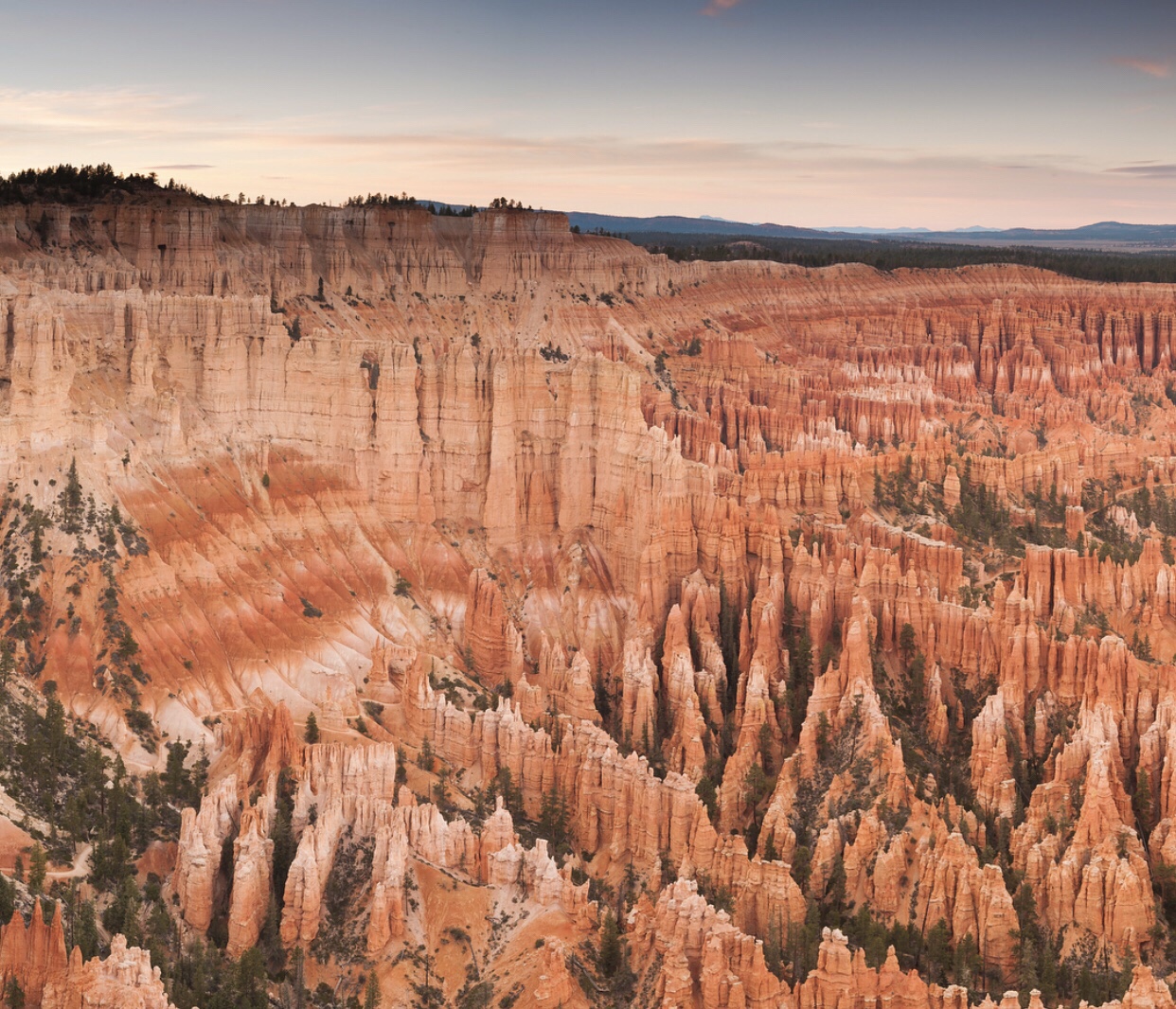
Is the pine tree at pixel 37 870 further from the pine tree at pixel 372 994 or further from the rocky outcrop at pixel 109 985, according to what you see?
the pine tree at pixel 372 994

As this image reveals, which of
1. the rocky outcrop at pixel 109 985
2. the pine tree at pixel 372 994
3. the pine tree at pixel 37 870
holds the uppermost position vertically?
the pine tree at pixel 37 870

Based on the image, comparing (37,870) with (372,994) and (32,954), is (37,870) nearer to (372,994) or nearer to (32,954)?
(32,954)

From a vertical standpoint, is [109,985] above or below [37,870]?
below

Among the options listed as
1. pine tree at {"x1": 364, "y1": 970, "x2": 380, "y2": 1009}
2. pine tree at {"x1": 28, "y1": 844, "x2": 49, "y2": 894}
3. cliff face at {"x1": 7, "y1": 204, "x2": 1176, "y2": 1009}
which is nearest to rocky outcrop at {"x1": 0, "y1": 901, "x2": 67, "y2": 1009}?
cliff face at {"x1": 7, "y1": 204, "x2": 1176, "y2": 1009}

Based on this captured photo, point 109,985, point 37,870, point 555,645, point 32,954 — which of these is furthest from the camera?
point 555,645

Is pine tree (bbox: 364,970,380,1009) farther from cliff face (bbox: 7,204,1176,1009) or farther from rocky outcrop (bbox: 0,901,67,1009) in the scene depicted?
rocky outcrop (bbox: 0,901,67,1009)

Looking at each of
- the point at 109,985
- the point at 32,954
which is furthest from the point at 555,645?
the point at 109,985

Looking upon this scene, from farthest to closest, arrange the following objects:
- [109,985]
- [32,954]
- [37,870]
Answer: [37,870], [32,954], [109,985]

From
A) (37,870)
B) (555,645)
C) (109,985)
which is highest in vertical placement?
(555,645)

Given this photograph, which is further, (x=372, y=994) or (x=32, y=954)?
(x=372, y=994)

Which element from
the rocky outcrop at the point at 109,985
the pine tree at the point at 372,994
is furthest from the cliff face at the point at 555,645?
the pine tree at the point at 372,994
